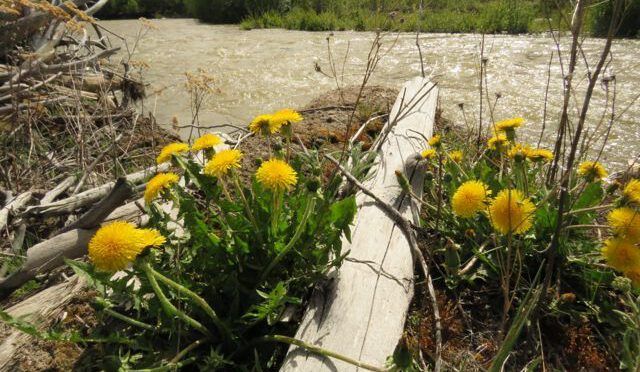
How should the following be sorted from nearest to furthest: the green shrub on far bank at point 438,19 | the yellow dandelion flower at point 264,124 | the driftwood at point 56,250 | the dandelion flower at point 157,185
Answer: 1. the dandelion flower at point 157,185
2. the yellow dandelion flower at point 264,124
3. the driftwood at point 56,250
4. the green shrub on far bank at point 438,19

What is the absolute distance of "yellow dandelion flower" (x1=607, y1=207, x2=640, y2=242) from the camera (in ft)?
4.28

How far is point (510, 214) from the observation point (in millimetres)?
1360

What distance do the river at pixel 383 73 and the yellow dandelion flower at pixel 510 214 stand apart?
225 centimetres

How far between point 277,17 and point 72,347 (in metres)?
10.6

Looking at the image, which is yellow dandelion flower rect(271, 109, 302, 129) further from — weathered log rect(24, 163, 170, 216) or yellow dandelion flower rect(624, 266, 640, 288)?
yellow dandelion flower rect(624, 266, 640, 288)

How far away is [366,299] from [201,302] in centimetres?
56

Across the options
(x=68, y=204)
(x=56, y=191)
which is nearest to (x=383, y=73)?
(x=56, y=191)

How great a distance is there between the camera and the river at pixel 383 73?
4660 millimetres

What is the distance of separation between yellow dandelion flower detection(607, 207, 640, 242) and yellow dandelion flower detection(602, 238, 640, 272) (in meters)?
0.02

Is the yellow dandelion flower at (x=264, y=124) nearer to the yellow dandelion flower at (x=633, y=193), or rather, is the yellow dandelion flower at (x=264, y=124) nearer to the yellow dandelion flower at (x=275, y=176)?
the yellow dandelion flower at (x=275, y=176)

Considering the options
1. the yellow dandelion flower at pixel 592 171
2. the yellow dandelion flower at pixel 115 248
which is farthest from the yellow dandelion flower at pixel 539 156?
the yellow dandelion flower at pixel 115 248

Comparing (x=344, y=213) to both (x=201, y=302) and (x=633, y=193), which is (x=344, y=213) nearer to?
(x=201, y=302)

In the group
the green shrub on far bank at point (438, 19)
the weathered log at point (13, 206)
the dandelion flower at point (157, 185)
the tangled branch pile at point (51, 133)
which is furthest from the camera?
the green shrub on far bank at point (438, 19)

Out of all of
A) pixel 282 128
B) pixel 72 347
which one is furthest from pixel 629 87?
pixel 72 347
